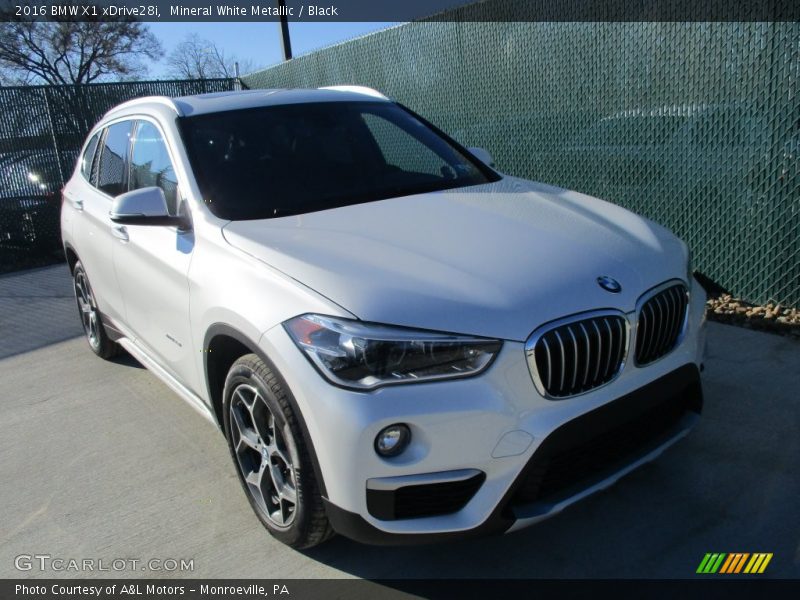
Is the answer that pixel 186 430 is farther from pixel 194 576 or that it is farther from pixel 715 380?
pixel 715 380

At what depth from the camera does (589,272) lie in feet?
8.58

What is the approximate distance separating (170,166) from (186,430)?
155 centimetres

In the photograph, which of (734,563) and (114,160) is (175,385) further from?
(734,563)

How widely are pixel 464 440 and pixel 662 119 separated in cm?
425

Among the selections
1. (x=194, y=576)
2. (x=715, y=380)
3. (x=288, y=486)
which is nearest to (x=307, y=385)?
(x=288, y=486)

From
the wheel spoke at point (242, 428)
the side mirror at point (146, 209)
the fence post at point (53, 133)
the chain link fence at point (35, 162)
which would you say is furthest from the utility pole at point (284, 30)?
the wheel spoke at point (242, 428)

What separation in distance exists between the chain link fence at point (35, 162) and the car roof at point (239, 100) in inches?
277

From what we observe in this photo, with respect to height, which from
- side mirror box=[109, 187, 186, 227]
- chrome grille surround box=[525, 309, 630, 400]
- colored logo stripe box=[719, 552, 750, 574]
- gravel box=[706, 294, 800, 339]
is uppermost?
side mirror box=[109, 187, 186, 227]

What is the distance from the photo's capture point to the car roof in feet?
12.7

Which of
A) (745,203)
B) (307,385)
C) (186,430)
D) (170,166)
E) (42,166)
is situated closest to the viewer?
(307,385)

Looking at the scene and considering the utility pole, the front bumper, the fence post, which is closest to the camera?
the front bumper

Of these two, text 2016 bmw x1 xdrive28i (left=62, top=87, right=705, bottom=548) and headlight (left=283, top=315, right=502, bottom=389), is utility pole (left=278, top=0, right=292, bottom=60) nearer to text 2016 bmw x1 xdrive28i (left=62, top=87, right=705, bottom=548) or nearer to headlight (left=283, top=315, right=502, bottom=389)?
text 2016 bmw x1 xdrive28i (left=62, top=87, right=705, bottom=548)

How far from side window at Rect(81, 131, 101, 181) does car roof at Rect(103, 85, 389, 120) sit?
2.45 ft

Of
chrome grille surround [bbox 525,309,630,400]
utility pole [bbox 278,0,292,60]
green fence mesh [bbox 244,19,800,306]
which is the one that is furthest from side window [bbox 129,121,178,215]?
utility pole [bbox 278,0,292,60]
